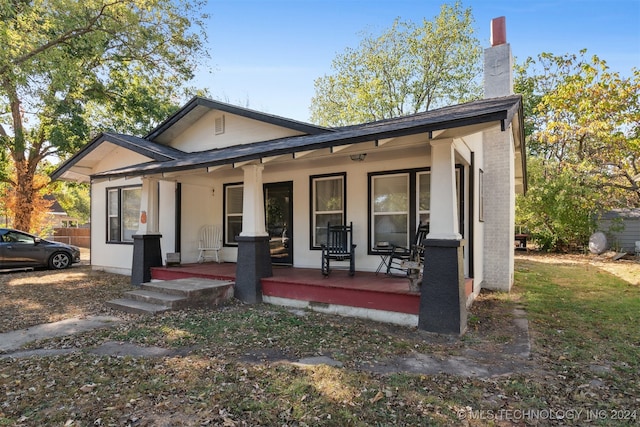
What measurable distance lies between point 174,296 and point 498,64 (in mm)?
7628

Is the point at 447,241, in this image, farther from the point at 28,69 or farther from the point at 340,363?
the point at 28,69

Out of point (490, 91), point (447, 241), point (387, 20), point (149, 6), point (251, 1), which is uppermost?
point (387, 20)

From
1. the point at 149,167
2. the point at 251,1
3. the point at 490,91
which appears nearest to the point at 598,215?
the point at 490,91

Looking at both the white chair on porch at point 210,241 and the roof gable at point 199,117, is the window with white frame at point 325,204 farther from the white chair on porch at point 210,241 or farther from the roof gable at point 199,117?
the white chair on porch at point 210,241

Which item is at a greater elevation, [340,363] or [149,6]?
[149,6]

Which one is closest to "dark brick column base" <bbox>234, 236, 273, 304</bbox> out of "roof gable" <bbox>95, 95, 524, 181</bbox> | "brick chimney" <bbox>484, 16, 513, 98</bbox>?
"roof gable" <bbox>95, 95, 524, 181</bbox>

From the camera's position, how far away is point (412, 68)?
22172 millimetres

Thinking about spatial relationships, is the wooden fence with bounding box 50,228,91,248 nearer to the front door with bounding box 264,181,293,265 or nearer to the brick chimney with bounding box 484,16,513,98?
the front door with bounding box 264,181,293,265

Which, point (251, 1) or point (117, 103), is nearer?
point (251, 1)

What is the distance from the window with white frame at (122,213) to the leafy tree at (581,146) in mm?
12191

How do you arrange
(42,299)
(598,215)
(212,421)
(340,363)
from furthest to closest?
(598,215), (42,299), (340,363), (212,421)

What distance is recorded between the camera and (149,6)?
1258 centimetres

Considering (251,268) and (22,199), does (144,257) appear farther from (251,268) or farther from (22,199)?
(22,199)

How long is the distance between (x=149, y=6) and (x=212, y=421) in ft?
46.3
